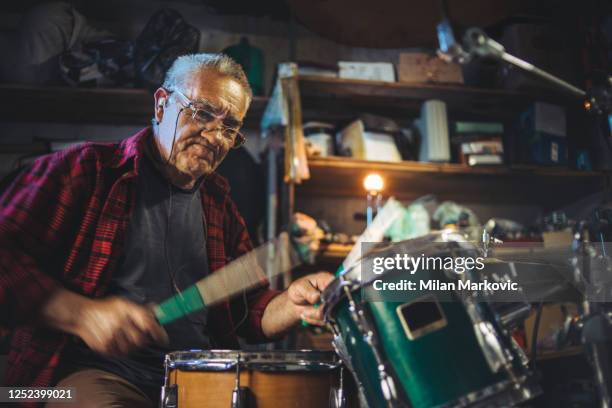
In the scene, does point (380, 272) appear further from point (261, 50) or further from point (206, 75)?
point (261, 50)

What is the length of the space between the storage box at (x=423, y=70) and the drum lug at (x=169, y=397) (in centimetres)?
219

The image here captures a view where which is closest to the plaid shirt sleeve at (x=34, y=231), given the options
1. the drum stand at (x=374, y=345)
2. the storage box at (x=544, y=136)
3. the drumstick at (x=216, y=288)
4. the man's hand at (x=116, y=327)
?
the man's hand at (x=116, y=327)

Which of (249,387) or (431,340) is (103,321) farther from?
(431,340)

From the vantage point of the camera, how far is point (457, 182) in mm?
3000

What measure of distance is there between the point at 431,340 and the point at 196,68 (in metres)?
1.24

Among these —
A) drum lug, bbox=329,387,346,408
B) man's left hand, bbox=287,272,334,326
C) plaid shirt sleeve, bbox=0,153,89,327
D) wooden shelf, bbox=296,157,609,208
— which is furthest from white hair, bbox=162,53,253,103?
drum lug, bbox=329,387,346,408

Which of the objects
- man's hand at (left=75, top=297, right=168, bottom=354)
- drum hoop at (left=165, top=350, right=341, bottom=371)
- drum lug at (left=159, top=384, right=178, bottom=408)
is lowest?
drum lug at (left=159, top=384, right=178, bottom=408)

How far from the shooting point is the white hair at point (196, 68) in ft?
5.82

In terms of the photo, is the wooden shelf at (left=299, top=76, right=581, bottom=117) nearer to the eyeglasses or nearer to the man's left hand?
the eyeglasses

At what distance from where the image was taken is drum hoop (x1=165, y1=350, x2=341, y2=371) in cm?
126

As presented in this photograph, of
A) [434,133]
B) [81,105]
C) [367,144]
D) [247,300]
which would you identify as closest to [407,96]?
[434,133]

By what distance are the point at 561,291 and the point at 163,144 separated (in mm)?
1323

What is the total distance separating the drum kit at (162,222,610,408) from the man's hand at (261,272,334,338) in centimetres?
27

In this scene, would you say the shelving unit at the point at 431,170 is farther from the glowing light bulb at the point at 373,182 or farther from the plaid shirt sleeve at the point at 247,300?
the plaid shirt sleeve at the point at 247,300
